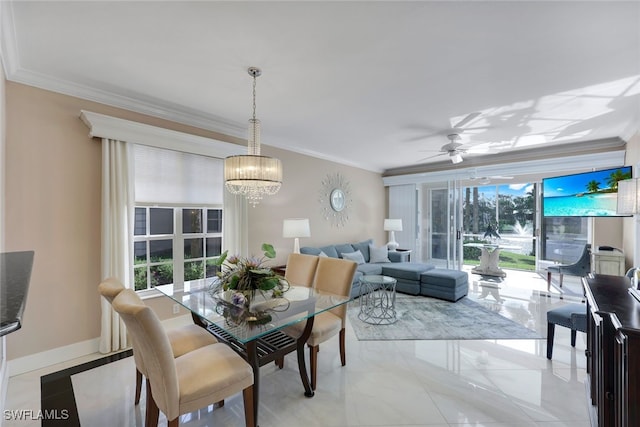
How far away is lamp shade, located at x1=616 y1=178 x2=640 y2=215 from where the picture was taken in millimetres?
2051

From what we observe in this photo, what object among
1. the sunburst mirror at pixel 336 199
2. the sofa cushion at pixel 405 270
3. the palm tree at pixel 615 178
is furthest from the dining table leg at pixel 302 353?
the palm tree at pixel 615 178

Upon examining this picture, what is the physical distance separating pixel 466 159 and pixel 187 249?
5.58 m

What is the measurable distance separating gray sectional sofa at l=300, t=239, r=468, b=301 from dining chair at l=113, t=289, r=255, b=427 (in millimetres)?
2818

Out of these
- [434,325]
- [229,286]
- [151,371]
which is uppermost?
[229,286]

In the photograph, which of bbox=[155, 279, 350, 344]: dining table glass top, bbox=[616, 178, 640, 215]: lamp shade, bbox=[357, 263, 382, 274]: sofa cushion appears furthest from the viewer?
bbox=[357, 263, 382, 274]: sofa cushion

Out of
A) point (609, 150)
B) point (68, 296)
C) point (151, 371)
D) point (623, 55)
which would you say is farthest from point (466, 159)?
point (68, 296)

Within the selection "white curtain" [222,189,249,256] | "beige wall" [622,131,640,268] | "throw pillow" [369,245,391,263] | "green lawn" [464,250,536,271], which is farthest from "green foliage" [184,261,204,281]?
"green lawn" [464,250,536,271]

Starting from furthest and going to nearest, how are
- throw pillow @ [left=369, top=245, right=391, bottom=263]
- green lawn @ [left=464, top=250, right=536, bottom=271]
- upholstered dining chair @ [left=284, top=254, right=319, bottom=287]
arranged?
green lawn @ [left=464, top=250, right=536, bottom=271], throw pillow @ [left=369, top=245, right=391, bottom=263], upholstered dining chair @ [left=284, top=254, right=319, bottom=287]

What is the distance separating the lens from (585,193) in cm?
455

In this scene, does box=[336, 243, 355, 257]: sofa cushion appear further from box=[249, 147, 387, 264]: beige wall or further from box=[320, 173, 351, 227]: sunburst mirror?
box=[320, 173, 351, 227]: sunburst mirror

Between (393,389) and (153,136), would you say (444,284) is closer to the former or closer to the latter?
(393,389)

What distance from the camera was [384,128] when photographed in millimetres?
3877

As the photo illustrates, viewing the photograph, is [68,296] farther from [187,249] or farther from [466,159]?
[466,159]

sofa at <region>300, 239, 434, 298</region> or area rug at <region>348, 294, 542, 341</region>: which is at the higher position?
sofa at <region>300, 239, 434, 298</region>
